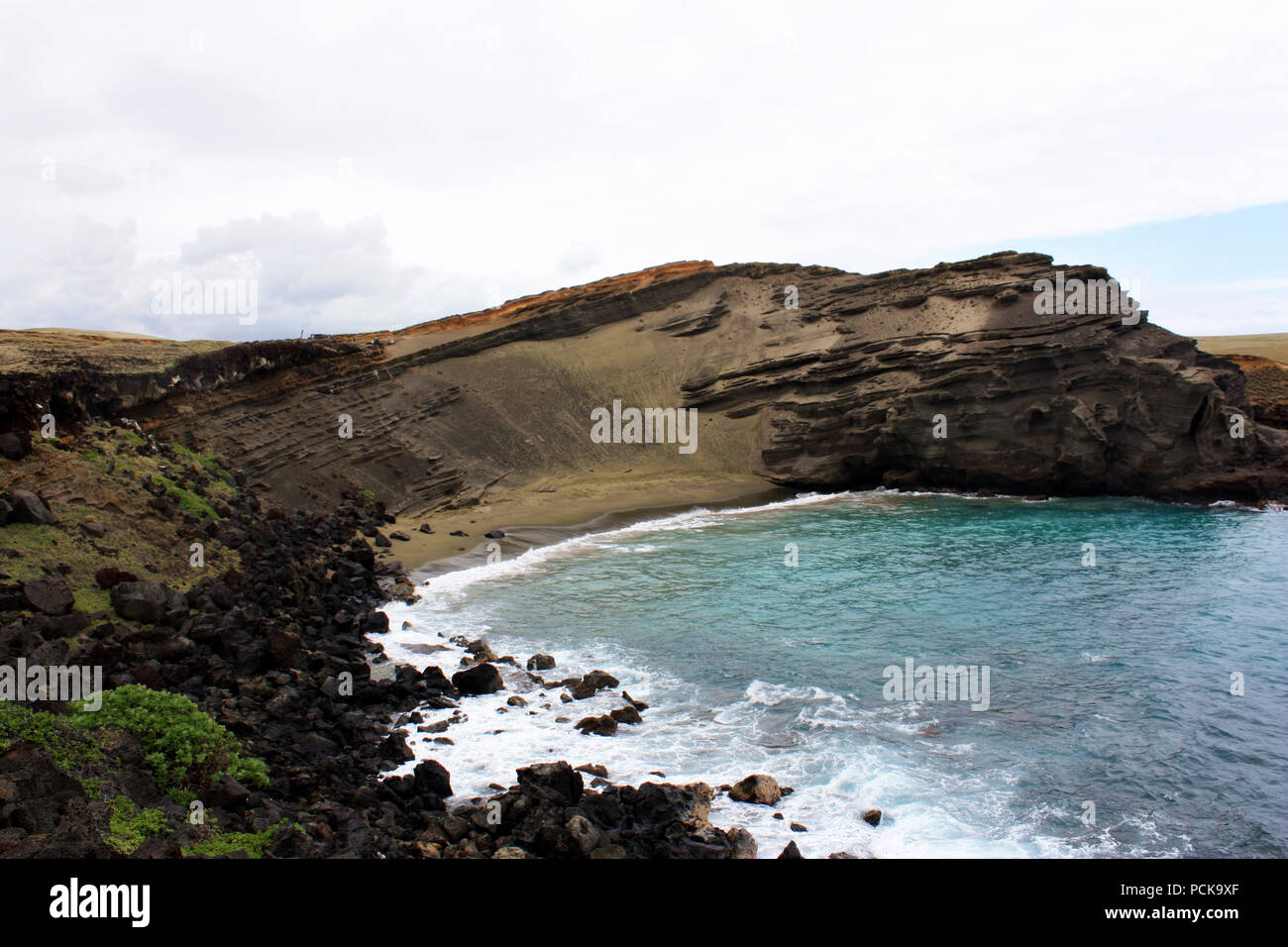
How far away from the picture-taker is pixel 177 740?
9961 mm

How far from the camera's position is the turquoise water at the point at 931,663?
1094 centimetres

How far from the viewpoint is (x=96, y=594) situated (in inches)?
544

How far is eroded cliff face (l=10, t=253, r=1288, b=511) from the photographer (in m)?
32.3

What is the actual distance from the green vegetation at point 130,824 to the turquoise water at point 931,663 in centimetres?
413

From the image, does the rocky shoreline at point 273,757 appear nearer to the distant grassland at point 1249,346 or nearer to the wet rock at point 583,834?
the wet rock at point 583,834

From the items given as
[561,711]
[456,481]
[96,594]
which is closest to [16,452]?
[96,594]

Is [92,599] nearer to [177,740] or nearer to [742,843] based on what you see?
[177,740]

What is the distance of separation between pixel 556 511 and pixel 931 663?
2013cm

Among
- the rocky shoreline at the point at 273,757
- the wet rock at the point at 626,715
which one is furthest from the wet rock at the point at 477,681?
the wet rock at the point at 626,715

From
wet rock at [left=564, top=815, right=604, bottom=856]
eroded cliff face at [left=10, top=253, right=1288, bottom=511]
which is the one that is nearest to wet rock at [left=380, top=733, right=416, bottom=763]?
wet rock at [left=564, top=815, right=604, bottom=856]

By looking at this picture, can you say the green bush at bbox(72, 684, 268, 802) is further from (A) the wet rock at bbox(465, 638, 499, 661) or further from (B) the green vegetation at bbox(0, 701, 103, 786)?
(A) the wet rock at bbox(465, 638, 499, 661)

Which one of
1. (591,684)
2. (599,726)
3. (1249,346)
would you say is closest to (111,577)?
(591,684)

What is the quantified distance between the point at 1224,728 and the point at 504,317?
40.5 metres

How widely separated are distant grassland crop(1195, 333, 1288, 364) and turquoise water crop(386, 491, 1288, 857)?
49072mm
